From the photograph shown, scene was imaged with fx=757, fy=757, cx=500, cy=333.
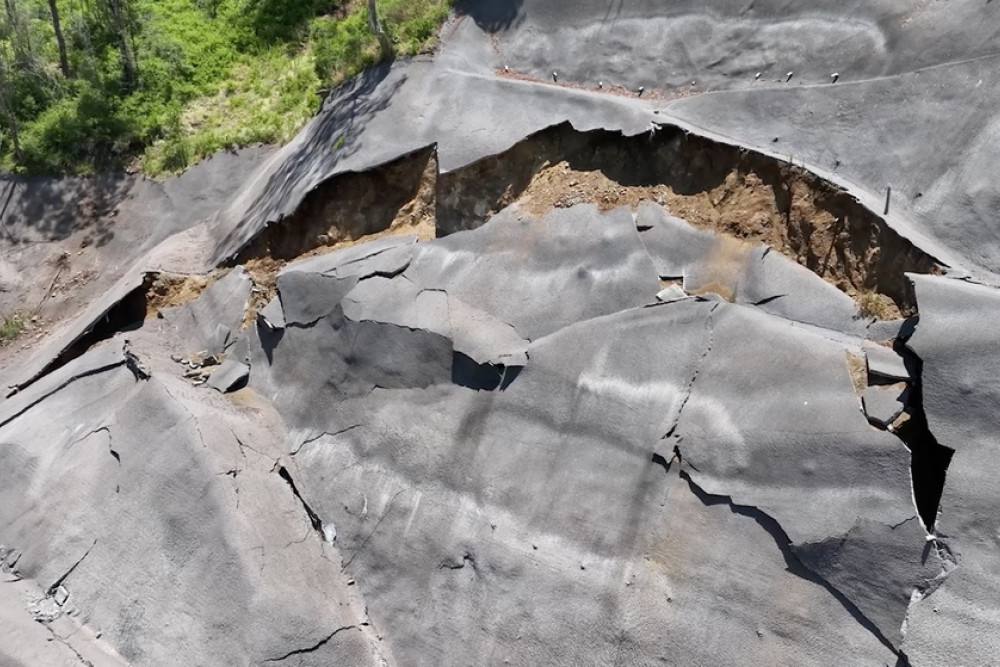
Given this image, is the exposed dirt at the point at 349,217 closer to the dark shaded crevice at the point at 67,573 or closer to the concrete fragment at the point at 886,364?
the dark shaded crevice at the point at 67,573

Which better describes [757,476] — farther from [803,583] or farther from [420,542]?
[420,542]

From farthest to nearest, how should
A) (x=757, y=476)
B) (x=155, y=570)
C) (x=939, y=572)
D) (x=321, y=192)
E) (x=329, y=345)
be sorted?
1. (x=321, y=192)
2. (x=329, y=345)
3. (x=155, y=570)
4. (x=757, y=476)
5. (x=939, y=572)

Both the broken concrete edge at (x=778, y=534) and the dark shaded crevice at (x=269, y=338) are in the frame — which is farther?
the dark shaded crevice at (x=269, y=338)

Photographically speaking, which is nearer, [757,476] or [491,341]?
[757,476]

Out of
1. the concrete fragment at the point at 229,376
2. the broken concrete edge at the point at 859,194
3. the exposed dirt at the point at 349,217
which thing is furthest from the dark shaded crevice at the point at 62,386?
the broken concrete edge at the point at 859,194

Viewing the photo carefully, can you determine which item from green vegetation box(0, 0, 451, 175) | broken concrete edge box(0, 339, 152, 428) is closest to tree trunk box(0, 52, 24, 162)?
green vegetation box(0, 0, 451, 175)

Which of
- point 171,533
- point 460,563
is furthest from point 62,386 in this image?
point 460,563

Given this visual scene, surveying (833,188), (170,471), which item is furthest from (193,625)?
(833,188)

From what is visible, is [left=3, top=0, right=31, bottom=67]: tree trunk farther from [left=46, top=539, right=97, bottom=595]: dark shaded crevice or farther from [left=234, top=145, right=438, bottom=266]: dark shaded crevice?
[left=46, top=539, right=97, bottom=595]: dark shaded crevice
